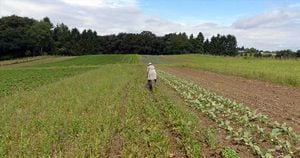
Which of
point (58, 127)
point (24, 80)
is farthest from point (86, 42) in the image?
point (58, 127)

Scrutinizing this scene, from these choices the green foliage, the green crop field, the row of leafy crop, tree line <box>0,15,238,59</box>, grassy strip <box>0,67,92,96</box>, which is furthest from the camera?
tree line <box>0,15,238,59</box>

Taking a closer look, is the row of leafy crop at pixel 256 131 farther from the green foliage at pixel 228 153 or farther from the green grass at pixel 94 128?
the green grass at pixel 94 128

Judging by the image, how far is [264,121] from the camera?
12.3 metres

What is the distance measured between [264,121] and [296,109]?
429 cm

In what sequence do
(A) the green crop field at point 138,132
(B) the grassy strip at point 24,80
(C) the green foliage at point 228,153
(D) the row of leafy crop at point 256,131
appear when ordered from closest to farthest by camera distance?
(C) the green foliage at point 228,153 < (A) the green crop field at point 138,132 < (D) the row of leafy crop at point 256,131 < (B) the grassy strip at point 24,80

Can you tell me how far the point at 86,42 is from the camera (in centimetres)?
13650

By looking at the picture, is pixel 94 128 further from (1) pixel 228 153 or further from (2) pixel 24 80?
(2) pixel 24 80

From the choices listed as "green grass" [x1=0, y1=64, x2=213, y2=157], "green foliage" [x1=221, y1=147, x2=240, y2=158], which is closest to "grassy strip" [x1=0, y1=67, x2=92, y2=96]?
"green grass" [x1=0, y1=64, x2=213, y2=157]

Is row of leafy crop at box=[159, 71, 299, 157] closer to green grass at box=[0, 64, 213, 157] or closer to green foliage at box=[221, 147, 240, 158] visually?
green foliage at box=[221, 147, 240, 158]

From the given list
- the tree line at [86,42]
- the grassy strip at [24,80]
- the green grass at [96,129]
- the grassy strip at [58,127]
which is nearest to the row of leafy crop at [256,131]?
the green grass at [96,129]

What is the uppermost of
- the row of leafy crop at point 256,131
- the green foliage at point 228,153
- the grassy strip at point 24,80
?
the green foliage at point 228,153

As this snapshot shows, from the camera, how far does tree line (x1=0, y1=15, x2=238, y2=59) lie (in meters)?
111

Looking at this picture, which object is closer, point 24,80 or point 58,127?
point 58,127

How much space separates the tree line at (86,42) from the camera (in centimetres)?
11125
